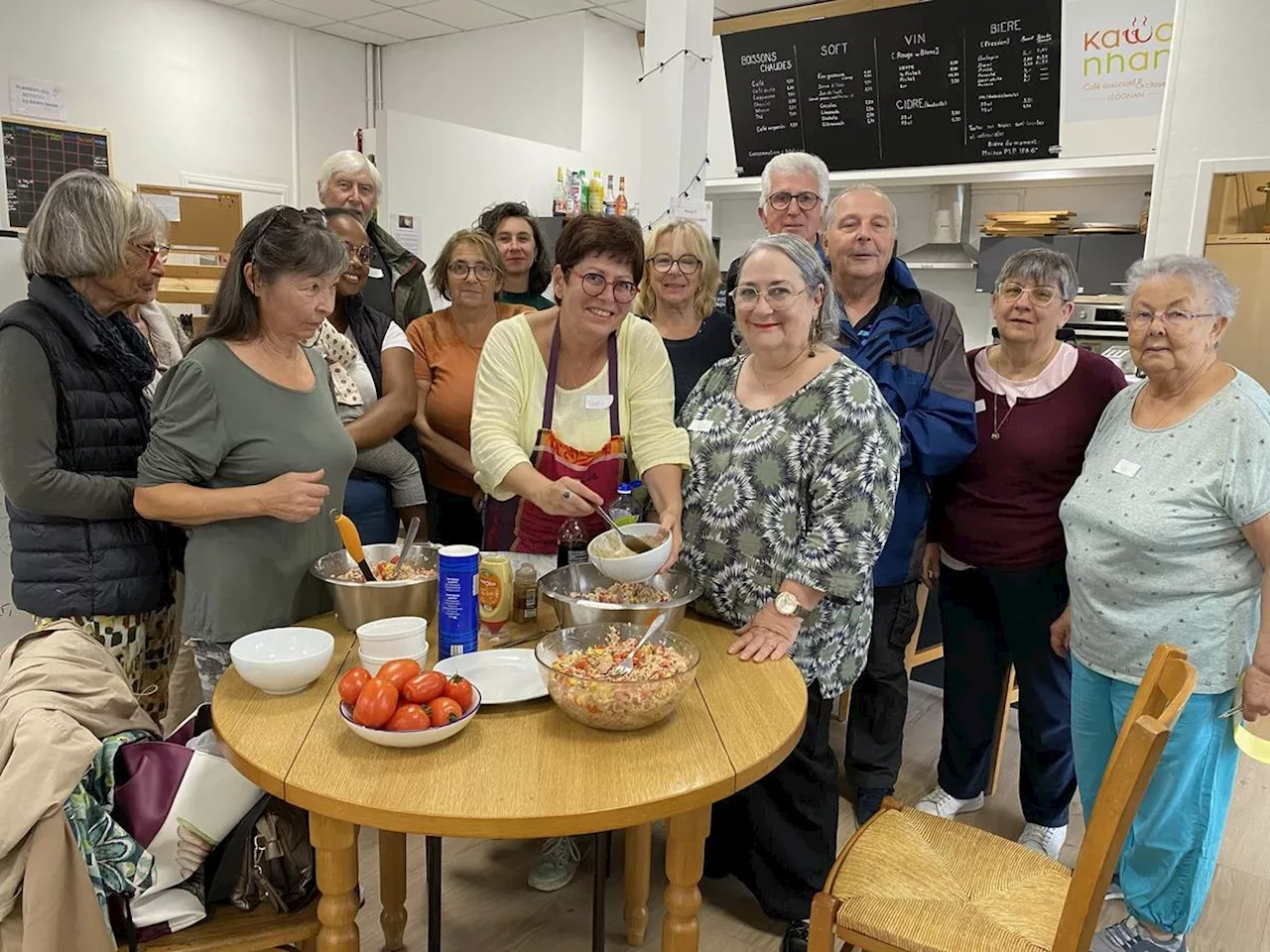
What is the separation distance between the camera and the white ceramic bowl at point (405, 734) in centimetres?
132

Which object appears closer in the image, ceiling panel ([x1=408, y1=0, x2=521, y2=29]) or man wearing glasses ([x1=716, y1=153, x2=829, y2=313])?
man wearing glasses ([x1=716, y1=153, x2=829, y2=313])

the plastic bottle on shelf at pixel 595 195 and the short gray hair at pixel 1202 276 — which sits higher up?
the plastic bottle on shelf at pixel 595 195

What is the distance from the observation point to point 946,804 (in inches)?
108

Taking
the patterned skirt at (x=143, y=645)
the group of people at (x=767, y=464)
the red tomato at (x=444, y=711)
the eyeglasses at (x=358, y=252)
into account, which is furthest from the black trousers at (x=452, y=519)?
the red tomato at (x=444, y=711)

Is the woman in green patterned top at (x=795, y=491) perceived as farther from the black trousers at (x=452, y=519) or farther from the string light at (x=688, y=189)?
the string light at (x=688, y=189)

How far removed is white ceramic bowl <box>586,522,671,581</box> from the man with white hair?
1.43 metres

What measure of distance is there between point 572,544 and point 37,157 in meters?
4.82

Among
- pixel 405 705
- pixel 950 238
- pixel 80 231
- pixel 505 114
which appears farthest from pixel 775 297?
pixel 505 114

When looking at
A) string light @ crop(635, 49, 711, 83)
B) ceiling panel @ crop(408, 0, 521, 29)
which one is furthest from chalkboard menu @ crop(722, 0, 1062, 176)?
string light @ crop(635, 49, 711, 83)

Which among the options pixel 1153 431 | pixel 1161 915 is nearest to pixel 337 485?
pixel 1153 431

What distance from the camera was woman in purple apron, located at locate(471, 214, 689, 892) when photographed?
6.26 feet

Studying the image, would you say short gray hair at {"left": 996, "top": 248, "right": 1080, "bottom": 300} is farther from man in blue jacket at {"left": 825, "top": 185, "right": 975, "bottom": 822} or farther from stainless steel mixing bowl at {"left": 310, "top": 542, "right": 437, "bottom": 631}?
stainless steel mixing bowl at {"left": 310, "top": 542, "right": 437, "bottom": 631}

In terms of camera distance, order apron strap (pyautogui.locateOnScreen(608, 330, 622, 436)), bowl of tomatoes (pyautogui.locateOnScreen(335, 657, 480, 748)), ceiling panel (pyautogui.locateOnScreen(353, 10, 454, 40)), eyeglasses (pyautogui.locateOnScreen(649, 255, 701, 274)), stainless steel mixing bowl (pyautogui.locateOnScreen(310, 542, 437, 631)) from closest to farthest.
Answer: bowl of tomatoes (pyautogui.locateOnScreen(335, 657, 480, 748)), stainless steel mixing bowl (pyautogui.locateOnScreen(310, 542, 437, 631)), apron strap (pyautogui.locateOnScreen(608, 330, 622, 436)), eyeglasses (pyautogui.locateOnScreen(649, 255, 701, 274)), ceiling panel (pyautogui.locateOnScreen(353, 10, 454, 40))

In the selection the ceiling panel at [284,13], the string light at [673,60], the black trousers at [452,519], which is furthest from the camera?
the ceiling panel at [284,13]
